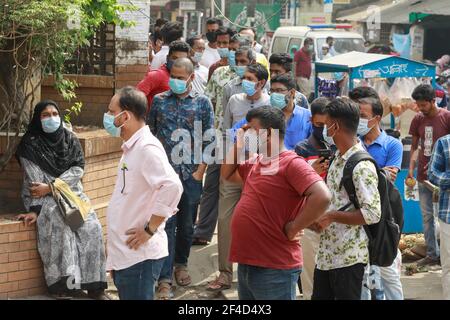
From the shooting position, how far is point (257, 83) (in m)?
7.89

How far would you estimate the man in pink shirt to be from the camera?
5047 millimetres

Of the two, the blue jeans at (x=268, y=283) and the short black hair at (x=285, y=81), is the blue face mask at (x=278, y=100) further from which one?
the blue jeans at (x=268, y=283)

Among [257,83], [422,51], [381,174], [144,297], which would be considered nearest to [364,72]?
[257,83]

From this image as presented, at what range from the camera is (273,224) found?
5.17 meters

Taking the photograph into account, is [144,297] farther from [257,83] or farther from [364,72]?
[364,72]

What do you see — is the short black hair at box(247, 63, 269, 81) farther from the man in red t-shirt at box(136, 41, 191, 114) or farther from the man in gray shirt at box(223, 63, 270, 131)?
the man in red t-shirt at box(136, 41, 191, 114)

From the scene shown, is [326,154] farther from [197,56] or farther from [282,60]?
[197,56]

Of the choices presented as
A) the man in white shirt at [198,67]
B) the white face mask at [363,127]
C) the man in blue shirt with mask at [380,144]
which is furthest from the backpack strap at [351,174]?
the man in white shirt at [198,67]

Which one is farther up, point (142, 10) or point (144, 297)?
point (142, 10)

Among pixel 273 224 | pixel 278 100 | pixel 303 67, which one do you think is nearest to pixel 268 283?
pixel 273 224

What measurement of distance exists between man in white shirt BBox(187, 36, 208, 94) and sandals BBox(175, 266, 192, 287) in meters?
2.43

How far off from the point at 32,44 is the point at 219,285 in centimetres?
248

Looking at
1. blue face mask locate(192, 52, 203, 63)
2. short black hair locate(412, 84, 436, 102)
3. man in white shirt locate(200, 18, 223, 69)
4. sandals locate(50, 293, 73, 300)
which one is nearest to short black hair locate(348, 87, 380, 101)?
short black hair locate(412, 84, 436, 102)
